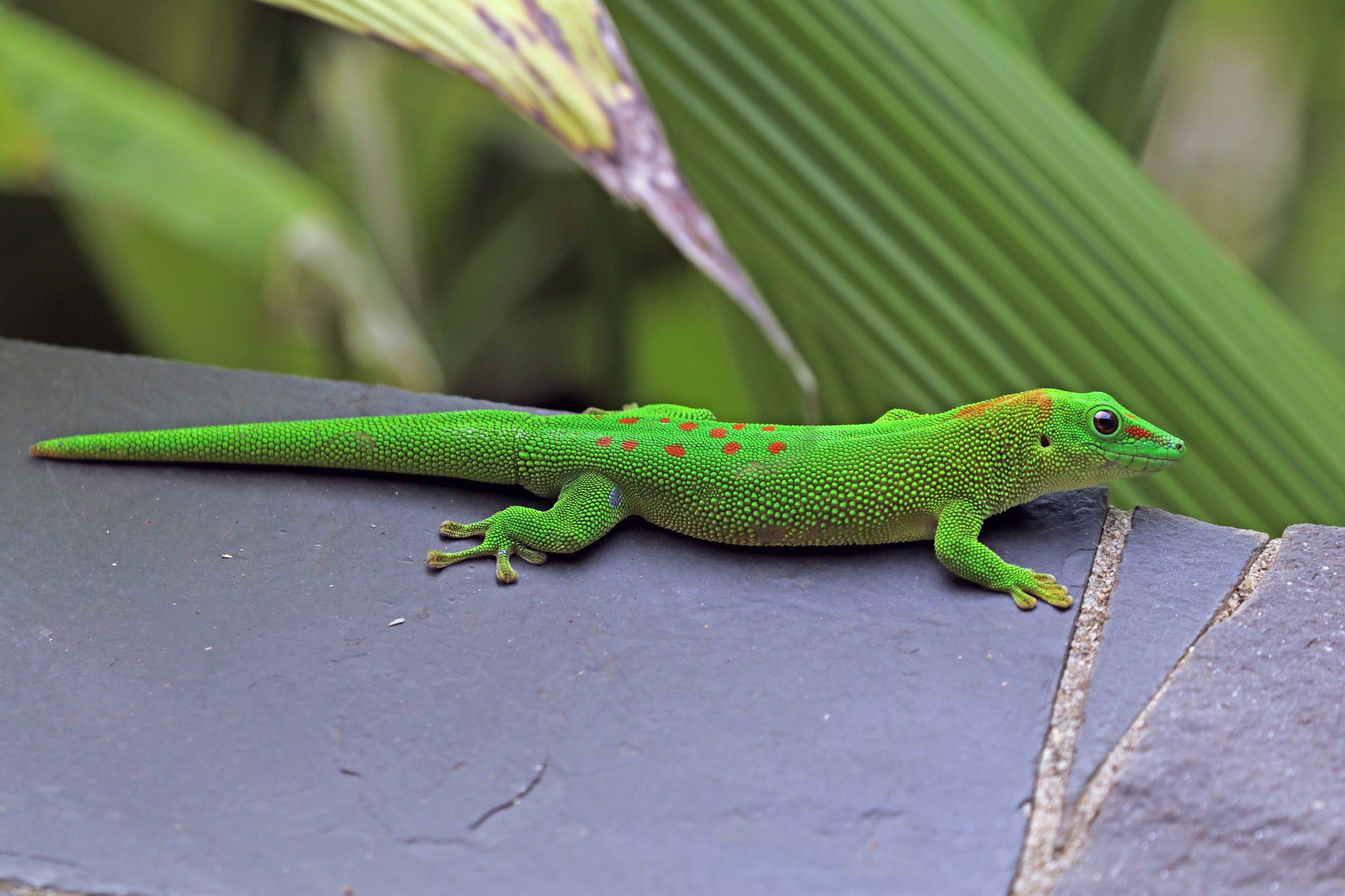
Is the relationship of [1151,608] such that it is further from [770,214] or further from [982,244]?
[770,214]

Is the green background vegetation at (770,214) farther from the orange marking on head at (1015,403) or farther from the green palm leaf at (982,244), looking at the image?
the orange marking on head at (1015,403)

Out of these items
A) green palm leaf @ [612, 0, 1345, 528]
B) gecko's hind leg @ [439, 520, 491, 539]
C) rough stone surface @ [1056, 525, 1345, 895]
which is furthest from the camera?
green palm leaf @ [612, 0, 1345, 528]

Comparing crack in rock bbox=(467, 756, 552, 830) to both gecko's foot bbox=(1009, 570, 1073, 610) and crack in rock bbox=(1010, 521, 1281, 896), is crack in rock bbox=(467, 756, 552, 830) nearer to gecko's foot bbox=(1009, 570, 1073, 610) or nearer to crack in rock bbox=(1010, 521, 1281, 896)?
crack in rock bbox=(1010, 521, 1281, 896)

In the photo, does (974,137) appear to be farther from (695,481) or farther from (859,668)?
(859,668)

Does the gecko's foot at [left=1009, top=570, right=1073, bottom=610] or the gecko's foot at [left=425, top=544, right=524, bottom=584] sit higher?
the gecko's foot at [left=1009, top=570, right=1073, bottom=610]

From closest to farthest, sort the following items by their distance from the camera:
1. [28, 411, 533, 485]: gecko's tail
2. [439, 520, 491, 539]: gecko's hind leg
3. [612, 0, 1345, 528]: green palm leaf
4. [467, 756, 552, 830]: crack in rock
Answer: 1. [467, 756, 552, 830]: crack in rock
2. [439, 520, 491, 539]: gecko's hind leg
3. [28, 411, 533, 485]: gecko's tail
4. [612, 0, 1345, 528]: green palm leaf

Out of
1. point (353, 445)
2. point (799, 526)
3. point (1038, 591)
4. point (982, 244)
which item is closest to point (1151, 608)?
point (1038, 591)

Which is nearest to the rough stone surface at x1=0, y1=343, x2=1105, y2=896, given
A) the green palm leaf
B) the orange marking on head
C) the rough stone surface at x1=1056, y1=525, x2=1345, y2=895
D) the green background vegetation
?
the rough stone surface at x1=1056, y1=525, x2=1345, y2=895

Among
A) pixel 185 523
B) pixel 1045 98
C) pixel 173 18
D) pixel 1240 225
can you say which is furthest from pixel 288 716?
pixel 1240 225
